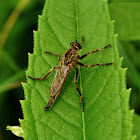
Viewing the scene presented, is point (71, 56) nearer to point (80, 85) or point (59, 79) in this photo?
point (59, 79)

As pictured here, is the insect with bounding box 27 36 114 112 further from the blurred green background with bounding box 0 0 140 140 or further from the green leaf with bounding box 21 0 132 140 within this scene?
the blurred green background with bounding box 0 0 140 140

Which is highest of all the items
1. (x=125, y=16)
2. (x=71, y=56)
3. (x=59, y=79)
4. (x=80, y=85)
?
(x=125, y=16)

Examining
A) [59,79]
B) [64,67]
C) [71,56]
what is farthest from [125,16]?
[59,79]

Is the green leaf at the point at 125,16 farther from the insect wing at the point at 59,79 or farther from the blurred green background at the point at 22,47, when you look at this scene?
the insect wing at the point at 59,79

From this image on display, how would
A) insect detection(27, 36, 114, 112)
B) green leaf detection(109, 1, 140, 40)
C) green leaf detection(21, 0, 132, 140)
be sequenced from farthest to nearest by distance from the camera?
green leaf detection(109, 1, 140, 40) < insect detection(27, 36, 114, 112) < green leaf detection(21, 0, 132, 140)

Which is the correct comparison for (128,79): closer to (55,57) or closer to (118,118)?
(55,57)

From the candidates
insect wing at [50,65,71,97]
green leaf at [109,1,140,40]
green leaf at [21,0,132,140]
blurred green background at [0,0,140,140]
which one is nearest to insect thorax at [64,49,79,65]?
insect wing at [50,65,71,97]

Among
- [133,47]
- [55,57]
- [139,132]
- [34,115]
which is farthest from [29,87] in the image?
[133,47]
